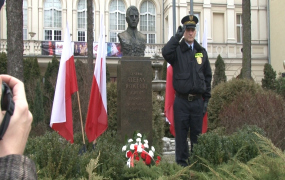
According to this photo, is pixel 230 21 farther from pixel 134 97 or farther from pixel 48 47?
pixel 134 97

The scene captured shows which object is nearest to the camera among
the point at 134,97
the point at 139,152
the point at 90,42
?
the point at 139,152

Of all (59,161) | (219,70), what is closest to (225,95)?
(59,161)

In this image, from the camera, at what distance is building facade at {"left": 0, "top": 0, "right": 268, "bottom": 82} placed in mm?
25859

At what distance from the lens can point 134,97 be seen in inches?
247

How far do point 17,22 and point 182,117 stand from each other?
6.00 meters

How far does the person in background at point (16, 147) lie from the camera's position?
928 millimetres

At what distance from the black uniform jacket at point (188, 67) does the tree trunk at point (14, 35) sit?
539cm

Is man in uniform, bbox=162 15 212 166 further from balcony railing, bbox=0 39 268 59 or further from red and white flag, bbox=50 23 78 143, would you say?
balcony railing, bbox=0 39 268 59

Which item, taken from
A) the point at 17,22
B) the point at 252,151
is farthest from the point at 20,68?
the point at 252,151

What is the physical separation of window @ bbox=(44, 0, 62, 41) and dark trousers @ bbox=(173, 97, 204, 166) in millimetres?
23203

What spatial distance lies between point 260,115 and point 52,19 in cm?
2165

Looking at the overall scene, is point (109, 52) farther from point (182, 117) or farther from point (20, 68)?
point (182, 117)

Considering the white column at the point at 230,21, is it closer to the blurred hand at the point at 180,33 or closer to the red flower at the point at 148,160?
the blurred hand at the point at 180,33

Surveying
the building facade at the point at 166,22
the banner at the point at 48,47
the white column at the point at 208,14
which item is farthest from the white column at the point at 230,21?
the banner at the point at 48,47
